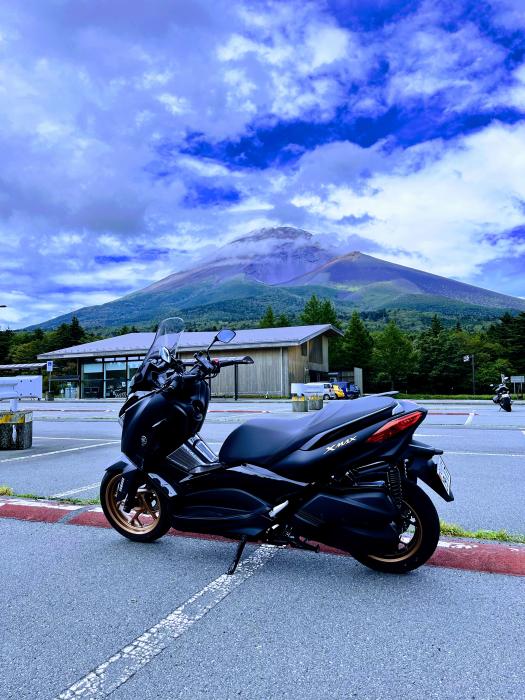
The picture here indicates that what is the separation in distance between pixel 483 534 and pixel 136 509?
8.24 ft

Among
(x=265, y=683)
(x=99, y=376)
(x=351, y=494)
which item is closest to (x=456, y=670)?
(x=265, y=683)

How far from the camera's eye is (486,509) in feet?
15.4

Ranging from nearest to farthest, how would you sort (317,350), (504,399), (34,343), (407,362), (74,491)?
(74,491)
(504,399)
(317,350)
(407,362)
(34,343)

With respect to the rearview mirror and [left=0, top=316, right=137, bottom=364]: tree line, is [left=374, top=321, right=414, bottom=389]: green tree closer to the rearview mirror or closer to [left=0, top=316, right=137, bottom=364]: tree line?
→ [left=0, top=316, right=137, bottom=364]: tree line

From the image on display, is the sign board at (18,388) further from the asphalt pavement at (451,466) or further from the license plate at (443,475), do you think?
the license plate at (443,475)

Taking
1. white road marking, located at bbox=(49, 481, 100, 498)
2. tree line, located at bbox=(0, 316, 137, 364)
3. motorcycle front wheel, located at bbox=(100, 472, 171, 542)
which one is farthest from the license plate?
tree line, located at bbox=(0, 316, 137, 364)

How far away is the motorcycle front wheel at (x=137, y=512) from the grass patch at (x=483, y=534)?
202 cm

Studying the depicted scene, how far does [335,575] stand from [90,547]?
1767 millimetres

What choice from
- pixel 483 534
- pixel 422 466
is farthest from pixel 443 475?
pixel 483 534

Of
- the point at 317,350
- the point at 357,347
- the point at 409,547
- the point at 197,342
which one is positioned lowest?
the point at 409,547

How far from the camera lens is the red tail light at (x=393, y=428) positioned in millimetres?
2963

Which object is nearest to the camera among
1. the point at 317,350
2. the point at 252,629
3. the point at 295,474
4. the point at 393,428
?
the point at 252,629

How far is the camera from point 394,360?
178ft

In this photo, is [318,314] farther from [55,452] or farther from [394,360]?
[55,452]
